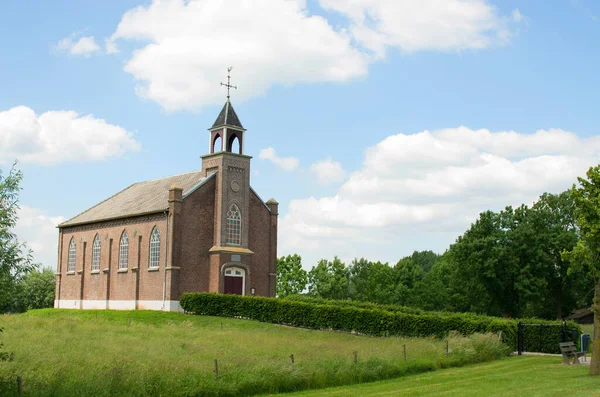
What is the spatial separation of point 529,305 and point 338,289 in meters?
33.0

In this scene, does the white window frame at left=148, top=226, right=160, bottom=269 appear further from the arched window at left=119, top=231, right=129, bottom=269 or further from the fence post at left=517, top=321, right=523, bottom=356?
the fence post at left=517, top=321, right=523, bottom=356

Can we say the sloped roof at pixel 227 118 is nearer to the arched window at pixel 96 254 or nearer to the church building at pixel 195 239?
the church building at pixel 195 239

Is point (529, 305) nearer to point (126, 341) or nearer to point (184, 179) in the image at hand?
point (184, 179)

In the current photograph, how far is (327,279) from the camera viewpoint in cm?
9719

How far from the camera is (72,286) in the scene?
5891 cm

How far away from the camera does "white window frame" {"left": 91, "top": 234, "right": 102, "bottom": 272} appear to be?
56.1m

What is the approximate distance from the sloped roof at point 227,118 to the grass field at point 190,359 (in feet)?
66.7

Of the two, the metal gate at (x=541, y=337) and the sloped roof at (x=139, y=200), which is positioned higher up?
the sloped roof at (x=139, y=200)

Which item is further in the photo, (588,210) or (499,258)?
(499,258)

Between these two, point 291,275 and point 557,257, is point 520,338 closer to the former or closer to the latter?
point 557,257

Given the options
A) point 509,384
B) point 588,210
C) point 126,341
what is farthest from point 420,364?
point 126,341

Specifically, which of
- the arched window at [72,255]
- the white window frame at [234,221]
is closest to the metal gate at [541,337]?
the white window frame at [234,221]

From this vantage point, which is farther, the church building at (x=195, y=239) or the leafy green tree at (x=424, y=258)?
the leafy green tree at (x=424, y=258)

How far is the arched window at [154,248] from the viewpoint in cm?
4894
